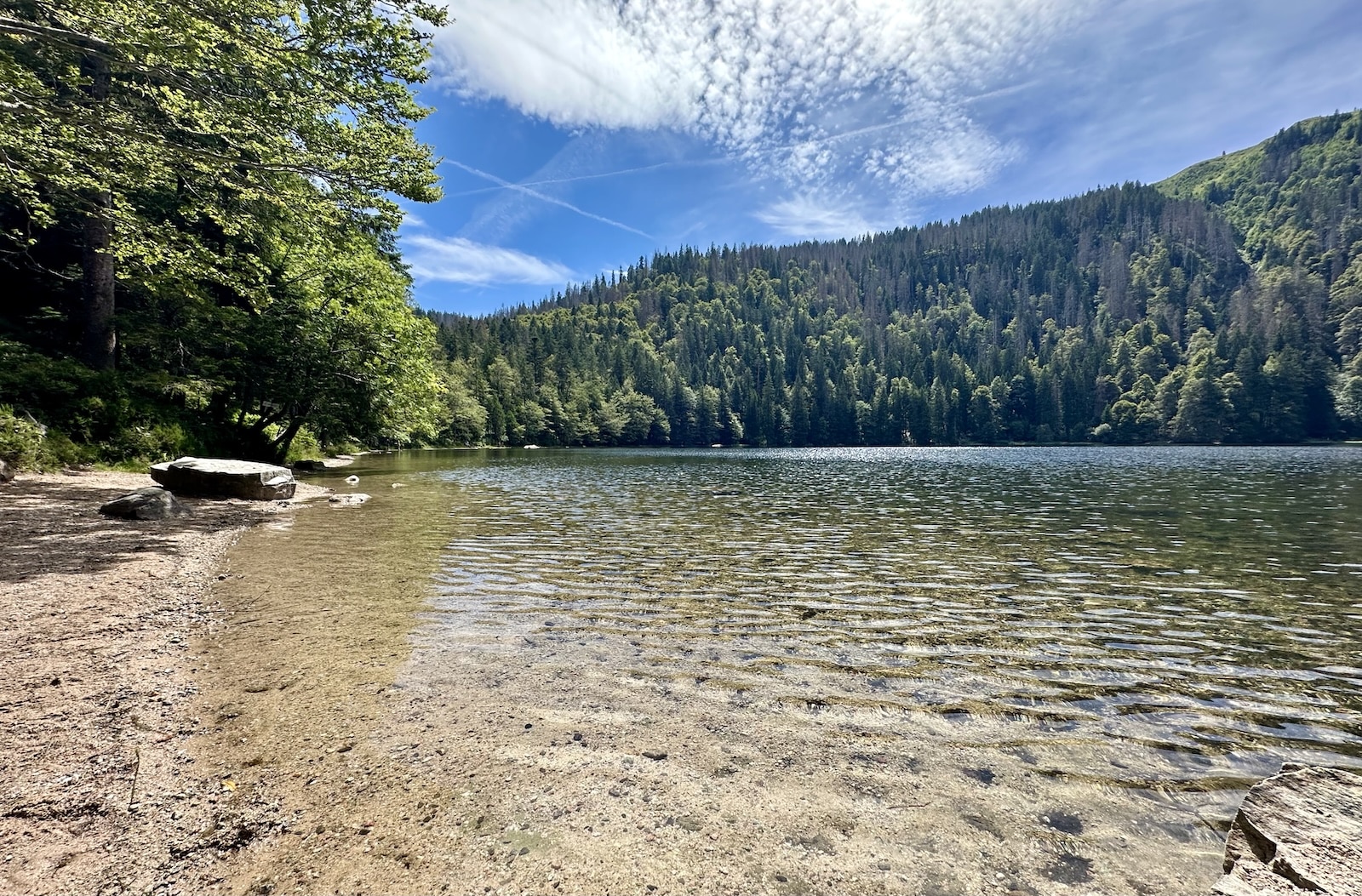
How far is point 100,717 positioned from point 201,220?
3194 cm

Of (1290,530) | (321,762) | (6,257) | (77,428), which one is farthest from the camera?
(6,257)

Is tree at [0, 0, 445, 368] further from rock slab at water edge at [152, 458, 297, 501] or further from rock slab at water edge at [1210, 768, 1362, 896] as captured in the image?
rock slab at water edge at [1210, 768, 1362, 896]

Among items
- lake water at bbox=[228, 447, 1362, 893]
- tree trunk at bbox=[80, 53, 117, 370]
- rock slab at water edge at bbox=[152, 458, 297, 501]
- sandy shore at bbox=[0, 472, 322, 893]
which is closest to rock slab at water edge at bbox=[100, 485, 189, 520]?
sandy shore at bbox=[0, 472, 322, 893]

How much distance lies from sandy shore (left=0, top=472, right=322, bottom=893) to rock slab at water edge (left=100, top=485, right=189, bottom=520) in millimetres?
2701

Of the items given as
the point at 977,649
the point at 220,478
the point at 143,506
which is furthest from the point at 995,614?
the point at 220,478

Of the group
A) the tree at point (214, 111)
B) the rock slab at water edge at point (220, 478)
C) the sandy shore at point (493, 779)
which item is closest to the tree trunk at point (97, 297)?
the tree at point (214, 111)

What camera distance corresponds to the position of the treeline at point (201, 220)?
12688mm

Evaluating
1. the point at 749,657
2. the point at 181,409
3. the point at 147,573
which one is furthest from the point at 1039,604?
the point at 181,409

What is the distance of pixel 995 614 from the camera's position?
1002 cm

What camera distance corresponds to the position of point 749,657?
785cm

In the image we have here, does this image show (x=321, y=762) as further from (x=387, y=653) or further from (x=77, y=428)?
(x=77, y=428)

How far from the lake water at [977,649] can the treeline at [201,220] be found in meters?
9.88

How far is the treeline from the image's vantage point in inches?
500

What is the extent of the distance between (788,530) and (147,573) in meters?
15.6
